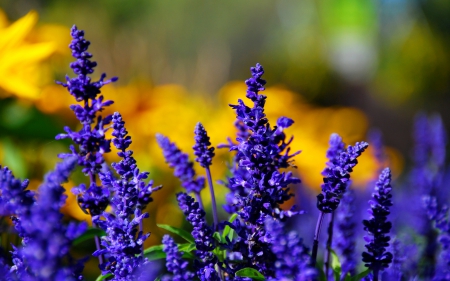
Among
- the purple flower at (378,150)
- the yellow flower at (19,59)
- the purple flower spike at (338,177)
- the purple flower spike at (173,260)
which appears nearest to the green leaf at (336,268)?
the purple flower spike at (338,177)

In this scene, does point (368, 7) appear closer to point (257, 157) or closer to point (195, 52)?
point (195, 52)

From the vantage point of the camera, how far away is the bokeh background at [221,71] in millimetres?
1832

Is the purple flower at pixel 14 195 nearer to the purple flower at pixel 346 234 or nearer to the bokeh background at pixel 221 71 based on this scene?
the bokeh background at pixel 221 71

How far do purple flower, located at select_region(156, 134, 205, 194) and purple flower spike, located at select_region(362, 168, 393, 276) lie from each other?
12.1 inches

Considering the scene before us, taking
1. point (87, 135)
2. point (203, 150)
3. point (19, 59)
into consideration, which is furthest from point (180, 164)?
point (19, 59)

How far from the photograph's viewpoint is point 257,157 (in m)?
0.67

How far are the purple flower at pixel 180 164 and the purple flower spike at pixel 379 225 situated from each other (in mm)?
307

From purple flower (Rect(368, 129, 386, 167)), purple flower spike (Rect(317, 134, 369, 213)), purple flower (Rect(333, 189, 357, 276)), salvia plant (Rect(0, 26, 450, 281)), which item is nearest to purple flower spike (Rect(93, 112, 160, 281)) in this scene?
salvia plant (Rect(0, 26, 450, 281))

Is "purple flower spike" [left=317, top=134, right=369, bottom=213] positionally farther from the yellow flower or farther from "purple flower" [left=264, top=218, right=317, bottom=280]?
the yellow flower

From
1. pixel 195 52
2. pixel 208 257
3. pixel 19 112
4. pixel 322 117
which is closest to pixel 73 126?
pixel 19 112

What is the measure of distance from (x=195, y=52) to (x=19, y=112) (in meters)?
5.35

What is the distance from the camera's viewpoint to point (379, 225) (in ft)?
2.27

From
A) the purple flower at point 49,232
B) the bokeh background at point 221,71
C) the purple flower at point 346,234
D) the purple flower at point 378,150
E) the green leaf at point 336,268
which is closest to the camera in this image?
the purple flower at point 49,232

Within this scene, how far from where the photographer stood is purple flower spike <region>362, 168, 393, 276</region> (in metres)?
0.67
